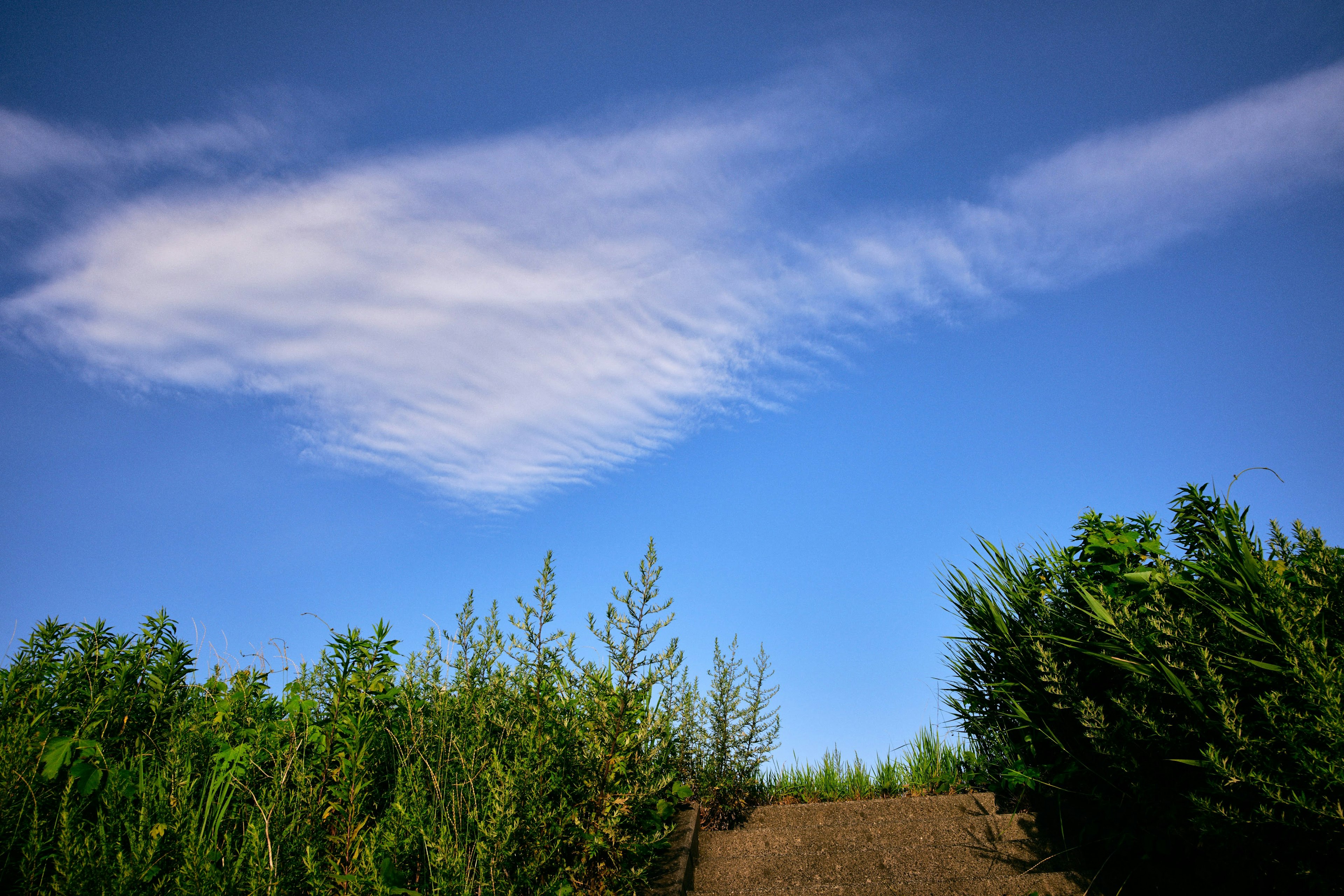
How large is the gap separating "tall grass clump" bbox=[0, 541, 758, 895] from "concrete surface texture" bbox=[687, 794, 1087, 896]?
93cm

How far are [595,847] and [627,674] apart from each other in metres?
0.88

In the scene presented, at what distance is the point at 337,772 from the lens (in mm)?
3637

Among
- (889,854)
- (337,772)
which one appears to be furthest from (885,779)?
(337,772)

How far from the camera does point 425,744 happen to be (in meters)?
4.05

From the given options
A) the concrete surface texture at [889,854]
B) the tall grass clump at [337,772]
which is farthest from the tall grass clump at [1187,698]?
the tall grass clump at [337,772]

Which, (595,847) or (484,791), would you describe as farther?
(484,791)

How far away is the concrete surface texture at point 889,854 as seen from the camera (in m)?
4.50

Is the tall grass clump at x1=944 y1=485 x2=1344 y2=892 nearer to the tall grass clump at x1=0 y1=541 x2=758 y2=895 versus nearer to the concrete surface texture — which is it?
the concrete surface texture

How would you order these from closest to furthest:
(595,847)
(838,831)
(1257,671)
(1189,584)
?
(1257,671), (595,847), (1189,584), (838,831)

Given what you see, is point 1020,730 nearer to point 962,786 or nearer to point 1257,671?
point 962,786

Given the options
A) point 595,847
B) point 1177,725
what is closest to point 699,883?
point 595,847

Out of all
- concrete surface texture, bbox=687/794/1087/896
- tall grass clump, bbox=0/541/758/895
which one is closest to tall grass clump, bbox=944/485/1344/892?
concrete surface texture, bbox=687/794/1087/896

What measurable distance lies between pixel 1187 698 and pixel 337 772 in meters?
4.40

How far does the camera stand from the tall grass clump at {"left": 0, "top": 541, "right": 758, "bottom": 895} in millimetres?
3148
